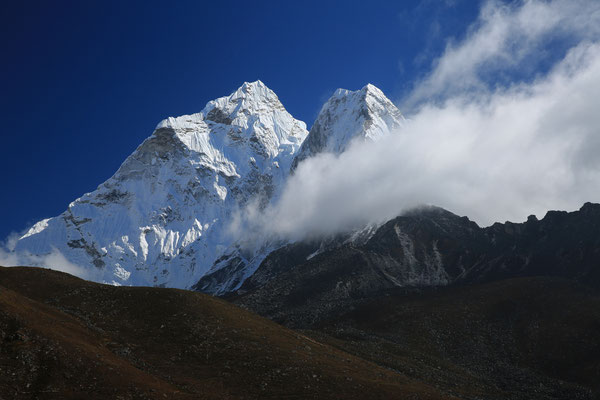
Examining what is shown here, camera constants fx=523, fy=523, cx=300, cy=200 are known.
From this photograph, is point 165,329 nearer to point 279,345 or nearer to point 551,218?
point 279,345

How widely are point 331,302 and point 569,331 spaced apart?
2649 inches

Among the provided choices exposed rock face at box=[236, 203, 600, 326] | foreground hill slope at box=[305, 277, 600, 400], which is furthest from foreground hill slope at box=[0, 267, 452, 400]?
exposed rock face at box=[236, 203, 600, 326]

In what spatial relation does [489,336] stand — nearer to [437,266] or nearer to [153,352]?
[437,266]

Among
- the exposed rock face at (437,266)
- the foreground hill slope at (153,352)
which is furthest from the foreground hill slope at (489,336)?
the foreground hill slope at (153,352)

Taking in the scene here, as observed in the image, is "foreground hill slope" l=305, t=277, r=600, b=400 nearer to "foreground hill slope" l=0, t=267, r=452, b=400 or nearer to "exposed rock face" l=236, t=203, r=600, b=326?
"exposed rock face" l=236, t=203, r=600, b=326

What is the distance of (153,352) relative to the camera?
201 ft

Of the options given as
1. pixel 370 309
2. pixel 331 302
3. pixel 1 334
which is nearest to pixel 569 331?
pixel 370 309

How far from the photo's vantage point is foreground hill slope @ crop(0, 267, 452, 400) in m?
47.8

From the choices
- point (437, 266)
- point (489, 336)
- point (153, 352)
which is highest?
point (437, 266)

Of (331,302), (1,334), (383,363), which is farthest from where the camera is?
(331,302)

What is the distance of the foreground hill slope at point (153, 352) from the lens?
47.8 meters

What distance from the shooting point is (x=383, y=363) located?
277 feet

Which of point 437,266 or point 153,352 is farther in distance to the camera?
point 437,266

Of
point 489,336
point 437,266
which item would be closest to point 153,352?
point 489,336
